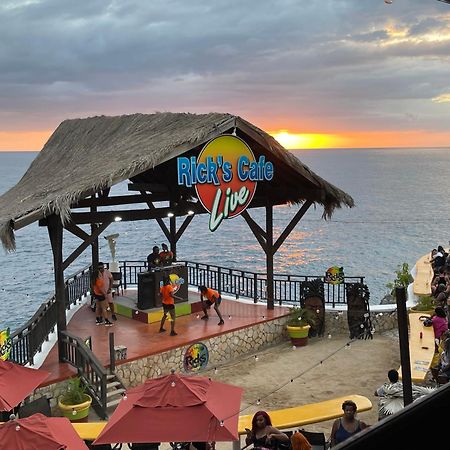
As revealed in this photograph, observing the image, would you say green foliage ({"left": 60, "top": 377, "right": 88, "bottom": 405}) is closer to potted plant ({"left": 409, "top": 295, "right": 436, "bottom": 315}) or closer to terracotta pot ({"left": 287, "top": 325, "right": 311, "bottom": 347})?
terracotta pot ({"left": 287, "top": 325, "right": 311, "bottom": 347})

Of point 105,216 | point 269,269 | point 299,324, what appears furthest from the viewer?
point 269,269

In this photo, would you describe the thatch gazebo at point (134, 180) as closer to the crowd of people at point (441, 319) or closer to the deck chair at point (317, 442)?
the crowd of people at point (441, 319)

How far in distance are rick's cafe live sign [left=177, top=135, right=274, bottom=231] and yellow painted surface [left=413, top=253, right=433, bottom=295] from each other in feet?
15.9

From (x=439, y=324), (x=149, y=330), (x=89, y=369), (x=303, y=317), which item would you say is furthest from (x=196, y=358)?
(x=439, y=324)

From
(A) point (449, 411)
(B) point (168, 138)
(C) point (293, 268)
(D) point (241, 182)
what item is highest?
(B) point (168, 138)

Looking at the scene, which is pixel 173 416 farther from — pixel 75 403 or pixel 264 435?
pixel 75 403

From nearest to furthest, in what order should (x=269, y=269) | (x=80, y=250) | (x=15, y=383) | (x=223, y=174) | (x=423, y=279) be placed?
(x=15, y=383) < (x=80, y=250) < (x=223, y=174) < (x=269, y=269) < (x=423, y=279)

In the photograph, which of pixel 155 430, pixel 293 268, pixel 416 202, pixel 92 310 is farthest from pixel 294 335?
pixel 416 202

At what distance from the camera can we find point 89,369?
1105 centimetres

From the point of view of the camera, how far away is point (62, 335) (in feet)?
38.7

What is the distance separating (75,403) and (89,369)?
0.88 metres

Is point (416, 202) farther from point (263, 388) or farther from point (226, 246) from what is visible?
point (263, 388)

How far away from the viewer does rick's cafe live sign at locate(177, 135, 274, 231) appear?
43.1 ft

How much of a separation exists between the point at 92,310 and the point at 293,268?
35.7m
